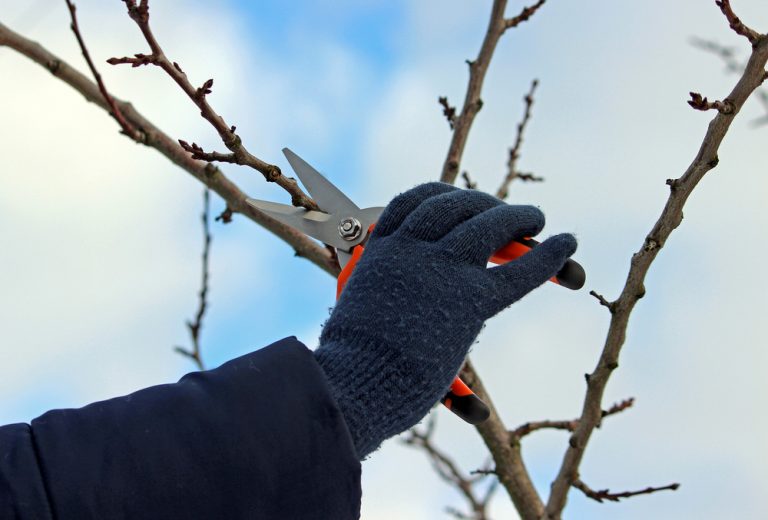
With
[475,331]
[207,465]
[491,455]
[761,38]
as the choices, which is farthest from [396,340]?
[491,455]

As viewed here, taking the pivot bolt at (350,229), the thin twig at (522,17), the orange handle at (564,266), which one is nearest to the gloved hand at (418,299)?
the orange handle at (564,266)

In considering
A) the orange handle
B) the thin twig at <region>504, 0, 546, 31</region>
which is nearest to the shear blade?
the orange handle

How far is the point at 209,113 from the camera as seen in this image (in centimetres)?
200

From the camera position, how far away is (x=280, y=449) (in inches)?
54.5

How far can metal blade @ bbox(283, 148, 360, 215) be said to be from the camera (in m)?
2.05

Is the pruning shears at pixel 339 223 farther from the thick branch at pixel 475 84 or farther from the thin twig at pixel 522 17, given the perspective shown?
the thin twig at pixel 522 17

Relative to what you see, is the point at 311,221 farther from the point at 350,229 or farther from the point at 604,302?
the point at 604,302

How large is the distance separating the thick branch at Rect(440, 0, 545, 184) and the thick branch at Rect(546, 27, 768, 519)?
109 centimetres

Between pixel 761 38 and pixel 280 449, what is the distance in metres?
1.50

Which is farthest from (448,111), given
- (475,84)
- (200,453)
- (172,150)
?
(200,453)

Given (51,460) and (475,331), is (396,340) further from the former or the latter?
(51,460)

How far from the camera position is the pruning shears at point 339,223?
176cm

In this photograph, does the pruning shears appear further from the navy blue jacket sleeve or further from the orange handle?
the navy blue jacket sleeve

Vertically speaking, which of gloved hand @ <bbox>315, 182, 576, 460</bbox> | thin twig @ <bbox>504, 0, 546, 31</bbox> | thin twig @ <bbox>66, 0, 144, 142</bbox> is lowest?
gloved hand @ <bbox>315, 182, 576, 460</bbox>
